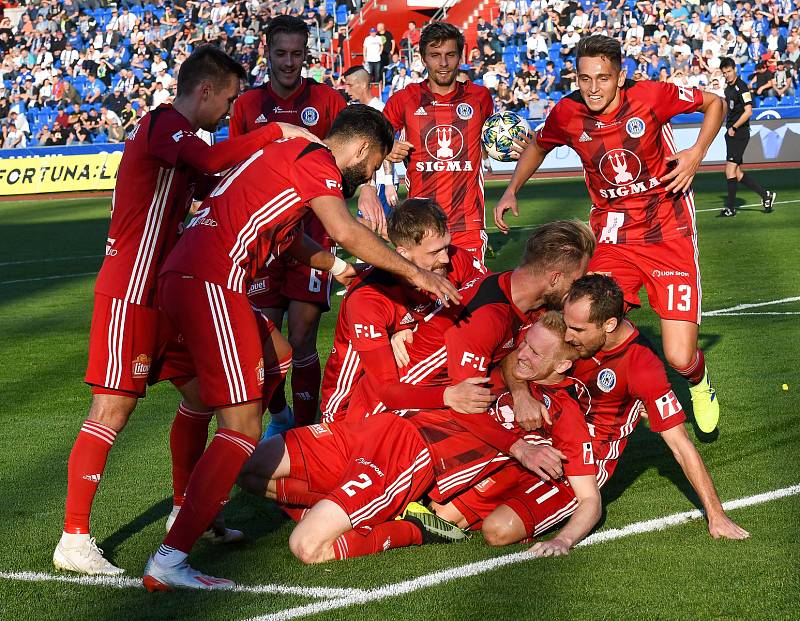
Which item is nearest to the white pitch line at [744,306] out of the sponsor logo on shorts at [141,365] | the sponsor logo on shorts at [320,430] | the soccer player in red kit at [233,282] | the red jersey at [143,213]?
the sponsor logo on shorts at [320,430]

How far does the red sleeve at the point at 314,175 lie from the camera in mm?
4672

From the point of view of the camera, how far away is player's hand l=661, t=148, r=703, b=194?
683 centimetres

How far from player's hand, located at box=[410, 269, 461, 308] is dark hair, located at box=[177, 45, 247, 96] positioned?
140cm

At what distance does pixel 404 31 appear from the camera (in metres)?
39.0

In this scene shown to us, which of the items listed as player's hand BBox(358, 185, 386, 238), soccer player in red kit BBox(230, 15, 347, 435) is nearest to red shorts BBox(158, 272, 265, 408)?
soccer player in red kit BBox(230, 15, 347, 435)

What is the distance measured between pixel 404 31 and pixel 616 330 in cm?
3527

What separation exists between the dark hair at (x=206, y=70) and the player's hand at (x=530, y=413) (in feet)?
7.06

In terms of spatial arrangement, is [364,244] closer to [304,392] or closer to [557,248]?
[557,248]

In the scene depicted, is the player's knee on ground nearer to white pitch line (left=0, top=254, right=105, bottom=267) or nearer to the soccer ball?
the soccer ball

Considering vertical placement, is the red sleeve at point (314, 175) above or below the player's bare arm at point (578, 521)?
above

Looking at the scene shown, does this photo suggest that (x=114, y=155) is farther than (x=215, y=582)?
Yes

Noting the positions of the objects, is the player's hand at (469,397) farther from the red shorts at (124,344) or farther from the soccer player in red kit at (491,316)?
the red shorts at (124,344)

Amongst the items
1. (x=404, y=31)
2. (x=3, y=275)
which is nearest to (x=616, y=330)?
(x=3, y=275)

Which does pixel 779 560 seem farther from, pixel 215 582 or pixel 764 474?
pixel 215 582
